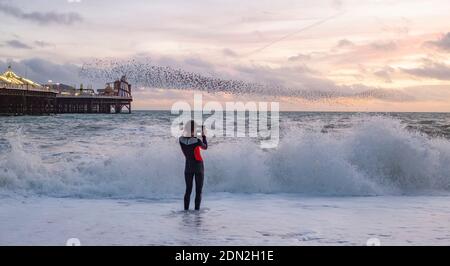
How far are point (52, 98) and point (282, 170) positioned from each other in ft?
278

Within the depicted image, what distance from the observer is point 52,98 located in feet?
304

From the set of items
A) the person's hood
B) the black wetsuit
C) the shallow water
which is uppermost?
the person's hood

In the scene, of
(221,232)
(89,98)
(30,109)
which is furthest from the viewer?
(89,98)

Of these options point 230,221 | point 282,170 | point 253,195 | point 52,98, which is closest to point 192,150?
point 230,221

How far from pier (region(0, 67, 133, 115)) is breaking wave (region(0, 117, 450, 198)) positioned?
2663 inches

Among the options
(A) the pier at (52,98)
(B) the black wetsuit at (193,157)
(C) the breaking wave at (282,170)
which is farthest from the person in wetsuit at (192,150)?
(A) the pier at (52,98)

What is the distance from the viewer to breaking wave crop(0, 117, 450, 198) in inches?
505

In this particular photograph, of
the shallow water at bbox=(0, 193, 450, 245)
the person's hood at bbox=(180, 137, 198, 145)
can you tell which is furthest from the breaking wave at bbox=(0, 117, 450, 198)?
the person's hood at bbox=(180, 137, 198, 145)

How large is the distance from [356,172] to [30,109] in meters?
76.6

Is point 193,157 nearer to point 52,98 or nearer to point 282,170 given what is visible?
point 282,170

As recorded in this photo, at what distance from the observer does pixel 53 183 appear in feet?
41.9

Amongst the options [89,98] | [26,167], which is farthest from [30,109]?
[26,167]

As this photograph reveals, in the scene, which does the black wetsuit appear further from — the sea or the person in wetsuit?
the sea

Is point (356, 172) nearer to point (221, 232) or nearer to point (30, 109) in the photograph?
point (221, 232)
